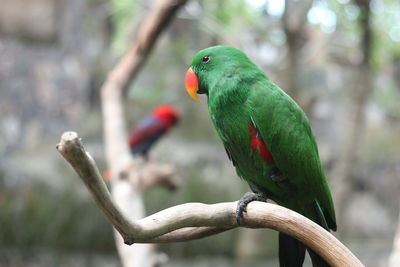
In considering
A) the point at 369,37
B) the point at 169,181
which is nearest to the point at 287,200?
the point at 169,181

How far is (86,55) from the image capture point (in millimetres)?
7012

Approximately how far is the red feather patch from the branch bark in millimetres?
236

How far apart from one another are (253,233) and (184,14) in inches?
98.3

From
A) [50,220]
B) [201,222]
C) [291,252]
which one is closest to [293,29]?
[291,252]

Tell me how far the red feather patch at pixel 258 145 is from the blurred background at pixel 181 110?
3.03 metres

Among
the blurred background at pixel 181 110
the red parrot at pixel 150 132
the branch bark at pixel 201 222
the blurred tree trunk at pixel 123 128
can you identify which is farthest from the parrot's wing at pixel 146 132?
the branch bark at pixel 201 222

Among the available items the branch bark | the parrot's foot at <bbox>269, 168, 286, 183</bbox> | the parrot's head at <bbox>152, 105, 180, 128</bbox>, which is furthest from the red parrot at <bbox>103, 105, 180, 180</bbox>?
the branch bark

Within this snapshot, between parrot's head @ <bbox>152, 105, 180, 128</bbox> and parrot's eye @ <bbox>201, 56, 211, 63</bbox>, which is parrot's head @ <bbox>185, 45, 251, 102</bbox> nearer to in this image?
parrot's eye @ <bbox>201, 56, 211, 63</bbox>

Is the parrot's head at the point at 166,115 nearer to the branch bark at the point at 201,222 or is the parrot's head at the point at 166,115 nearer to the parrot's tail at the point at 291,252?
the parrot's tail at the point at 291,252

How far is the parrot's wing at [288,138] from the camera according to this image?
167 centimetres

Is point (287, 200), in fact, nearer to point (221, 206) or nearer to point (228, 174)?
point (221, 206)

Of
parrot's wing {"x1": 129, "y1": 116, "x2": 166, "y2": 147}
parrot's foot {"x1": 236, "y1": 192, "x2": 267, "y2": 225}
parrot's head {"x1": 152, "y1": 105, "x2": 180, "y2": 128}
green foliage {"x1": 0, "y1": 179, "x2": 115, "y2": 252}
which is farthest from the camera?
green foliage {"x1": 0, "y1": 179, "x2": 115, "y2": 252}

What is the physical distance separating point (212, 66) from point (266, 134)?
321mm

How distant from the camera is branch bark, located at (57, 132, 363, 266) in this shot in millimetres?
1142
